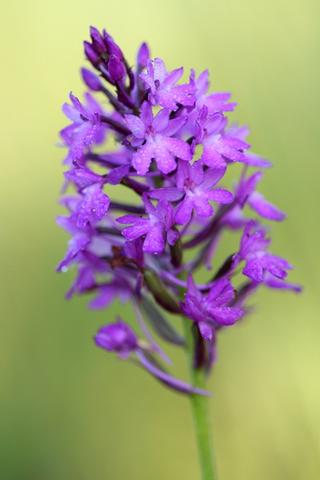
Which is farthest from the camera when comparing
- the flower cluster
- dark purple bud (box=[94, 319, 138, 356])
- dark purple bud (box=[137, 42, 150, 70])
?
dark purple bud (box=[94, 319, 138, 356])

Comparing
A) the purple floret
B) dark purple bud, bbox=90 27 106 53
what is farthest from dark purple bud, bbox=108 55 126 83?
the purple floret

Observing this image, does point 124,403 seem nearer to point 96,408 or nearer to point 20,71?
point 96,408

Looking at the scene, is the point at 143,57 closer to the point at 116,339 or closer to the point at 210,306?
the point at 210,306

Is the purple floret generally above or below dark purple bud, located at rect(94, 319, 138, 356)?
above

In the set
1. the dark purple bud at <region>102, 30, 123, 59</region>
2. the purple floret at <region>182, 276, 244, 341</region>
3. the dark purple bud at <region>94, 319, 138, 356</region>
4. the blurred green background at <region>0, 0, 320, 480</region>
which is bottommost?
the blurred green background at <region>0, 0, 320, 480</region>

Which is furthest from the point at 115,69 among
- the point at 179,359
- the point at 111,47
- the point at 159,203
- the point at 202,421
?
the point at 179,359

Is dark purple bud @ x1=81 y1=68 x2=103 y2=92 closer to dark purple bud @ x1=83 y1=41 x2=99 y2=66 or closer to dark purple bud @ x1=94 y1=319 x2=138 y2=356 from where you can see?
dark purple bud @ x1=83 y1=41 x2=99 y2=66

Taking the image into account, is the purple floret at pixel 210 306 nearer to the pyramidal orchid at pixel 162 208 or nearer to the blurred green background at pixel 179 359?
the pyramidal orchid at pixel 162 208
